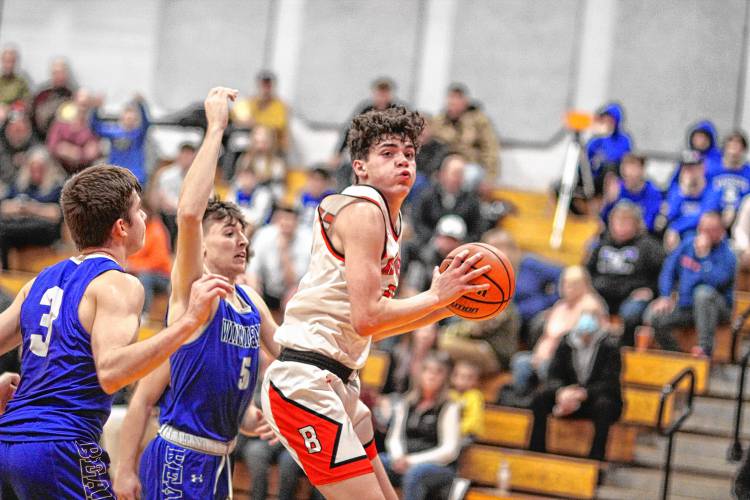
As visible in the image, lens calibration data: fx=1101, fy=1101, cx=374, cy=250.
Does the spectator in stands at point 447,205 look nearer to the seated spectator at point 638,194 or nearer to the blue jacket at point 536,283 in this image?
the blue jacket at point 536,283

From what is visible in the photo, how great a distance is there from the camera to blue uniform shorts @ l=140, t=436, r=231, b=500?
15.6 ft

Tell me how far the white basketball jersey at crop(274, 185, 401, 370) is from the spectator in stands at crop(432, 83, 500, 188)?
836 centimetres

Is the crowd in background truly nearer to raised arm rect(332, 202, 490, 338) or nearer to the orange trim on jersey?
raised arm rect(332, 202, 490, 338)

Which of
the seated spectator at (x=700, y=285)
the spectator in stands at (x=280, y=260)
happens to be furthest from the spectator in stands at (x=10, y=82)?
the seated spectator at (x=700, y=285)

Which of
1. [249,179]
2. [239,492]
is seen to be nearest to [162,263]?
[249,179]

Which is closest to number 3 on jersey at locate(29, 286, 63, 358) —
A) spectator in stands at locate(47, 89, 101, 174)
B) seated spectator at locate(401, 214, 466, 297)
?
seated spectator at locate(401, 214, 466, 297)

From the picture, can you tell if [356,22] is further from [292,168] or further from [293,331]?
[293,331]

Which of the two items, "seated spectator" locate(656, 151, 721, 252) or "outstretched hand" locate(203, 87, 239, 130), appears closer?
"outstretched hand" locate(203, 87, 239, 130)

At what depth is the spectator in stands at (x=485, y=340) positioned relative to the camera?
9469mm

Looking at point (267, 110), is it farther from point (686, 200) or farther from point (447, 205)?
point (686, 200)

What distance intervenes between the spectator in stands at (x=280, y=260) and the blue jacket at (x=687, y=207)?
3.69 metres

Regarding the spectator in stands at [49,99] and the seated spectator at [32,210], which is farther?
the spectator in stands at [49,99]

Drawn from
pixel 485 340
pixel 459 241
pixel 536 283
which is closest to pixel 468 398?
pixel 485 340

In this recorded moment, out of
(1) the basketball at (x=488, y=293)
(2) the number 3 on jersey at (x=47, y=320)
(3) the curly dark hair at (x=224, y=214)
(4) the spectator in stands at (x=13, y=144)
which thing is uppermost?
(4) the spectator in stands at (x=13, y=144)
